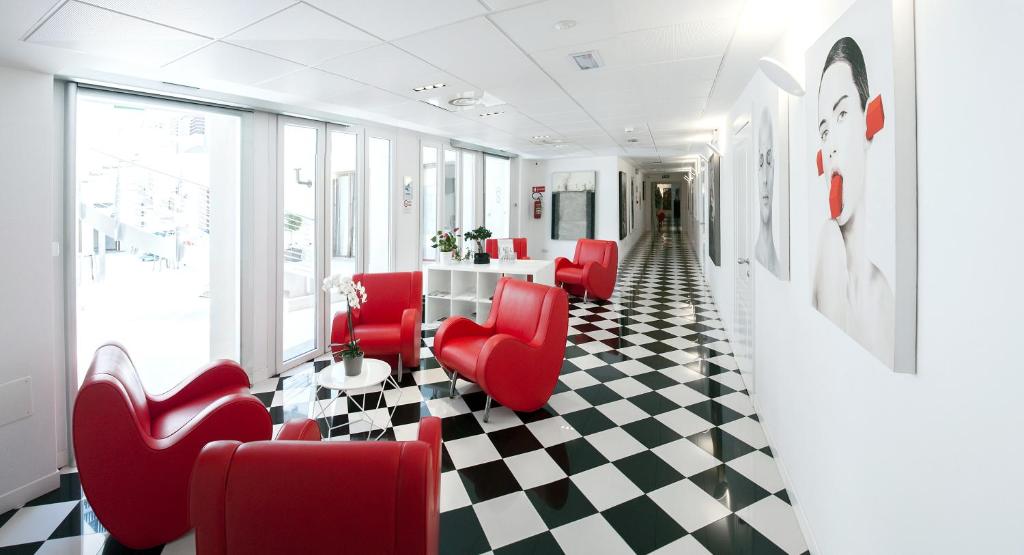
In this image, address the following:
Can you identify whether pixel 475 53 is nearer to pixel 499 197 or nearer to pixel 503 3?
pixel 503 3

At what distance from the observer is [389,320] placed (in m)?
4.75

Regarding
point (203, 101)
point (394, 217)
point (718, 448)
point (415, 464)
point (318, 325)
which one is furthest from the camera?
point (394, 217)

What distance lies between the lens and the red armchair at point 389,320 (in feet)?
13.8

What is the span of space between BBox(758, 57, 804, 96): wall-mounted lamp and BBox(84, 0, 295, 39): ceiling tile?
2.29 metres

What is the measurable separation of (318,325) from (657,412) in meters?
3.75

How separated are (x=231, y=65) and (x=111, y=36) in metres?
0.71

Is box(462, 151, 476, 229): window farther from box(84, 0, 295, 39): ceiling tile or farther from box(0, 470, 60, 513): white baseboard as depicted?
box(0, 470, 60, 513): white baseboard

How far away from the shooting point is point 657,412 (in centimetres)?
364

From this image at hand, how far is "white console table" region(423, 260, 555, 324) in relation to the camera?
583cm

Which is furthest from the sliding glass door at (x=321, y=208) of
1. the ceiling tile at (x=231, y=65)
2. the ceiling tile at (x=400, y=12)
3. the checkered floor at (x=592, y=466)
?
the ceiling tile at (x=400, y=12)

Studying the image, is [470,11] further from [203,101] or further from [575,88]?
[203,101]

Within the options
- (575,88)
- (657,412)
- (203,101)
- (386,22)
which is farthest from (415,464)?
(203,101)

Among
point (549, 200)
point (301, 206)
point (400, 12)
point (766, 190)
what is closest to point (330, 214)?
point (301, 206)

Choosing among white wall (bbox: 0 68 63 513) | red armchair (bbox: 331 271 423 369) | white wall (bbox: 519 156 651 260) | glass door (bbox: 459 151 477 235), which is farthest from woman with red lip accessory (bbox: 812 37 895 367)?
white wall (bbox: 519 156 651 260)
